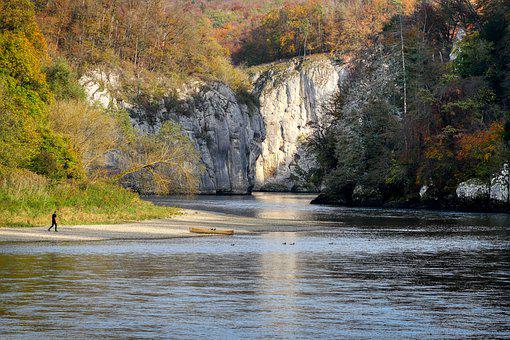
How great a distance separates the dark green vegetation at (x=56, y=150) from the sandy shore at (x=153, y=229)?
→ 2.06m

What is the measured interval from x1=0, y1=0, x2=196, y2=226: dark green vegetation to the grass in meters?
0.05

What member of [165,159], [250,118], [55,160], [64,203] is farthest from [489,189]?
[250,118]

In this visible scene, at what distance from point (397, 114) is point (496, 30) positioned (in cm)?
1439

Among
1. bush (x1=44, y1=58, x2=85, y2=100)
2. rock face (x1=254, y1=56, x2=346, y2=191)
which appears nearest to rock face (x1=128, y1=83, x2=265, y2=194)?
rock face (x1=254, y1=56, x2=346, y2=191)

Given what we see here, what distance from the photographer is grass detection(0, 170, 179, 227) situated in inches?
1754

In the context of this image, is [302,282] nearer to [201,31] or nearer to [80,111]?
[80,111]

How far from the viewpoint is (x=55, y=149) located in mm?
56062

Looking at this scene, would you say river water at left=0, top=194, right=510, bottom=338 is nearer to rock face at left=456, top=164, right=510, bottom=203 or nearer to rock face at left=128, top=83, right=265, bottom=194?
rock face at left=456, top=164, right=510, bottom=203

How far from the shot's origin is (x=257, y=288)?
23125 millimetres

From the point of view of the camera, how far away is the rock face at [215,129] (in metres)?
134

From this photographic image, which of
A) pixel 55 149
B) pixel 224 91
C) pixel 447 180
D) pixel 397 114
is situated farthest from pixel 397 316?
pixel 224 91

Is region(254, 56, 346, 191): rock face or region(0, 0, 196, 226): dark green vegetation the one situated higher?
region(254, 56, 346, 191): rock face

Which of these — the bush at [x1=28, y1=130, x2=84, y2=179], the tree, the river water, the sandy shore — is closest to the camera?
the river water

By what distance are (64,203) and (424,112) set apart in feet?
126
